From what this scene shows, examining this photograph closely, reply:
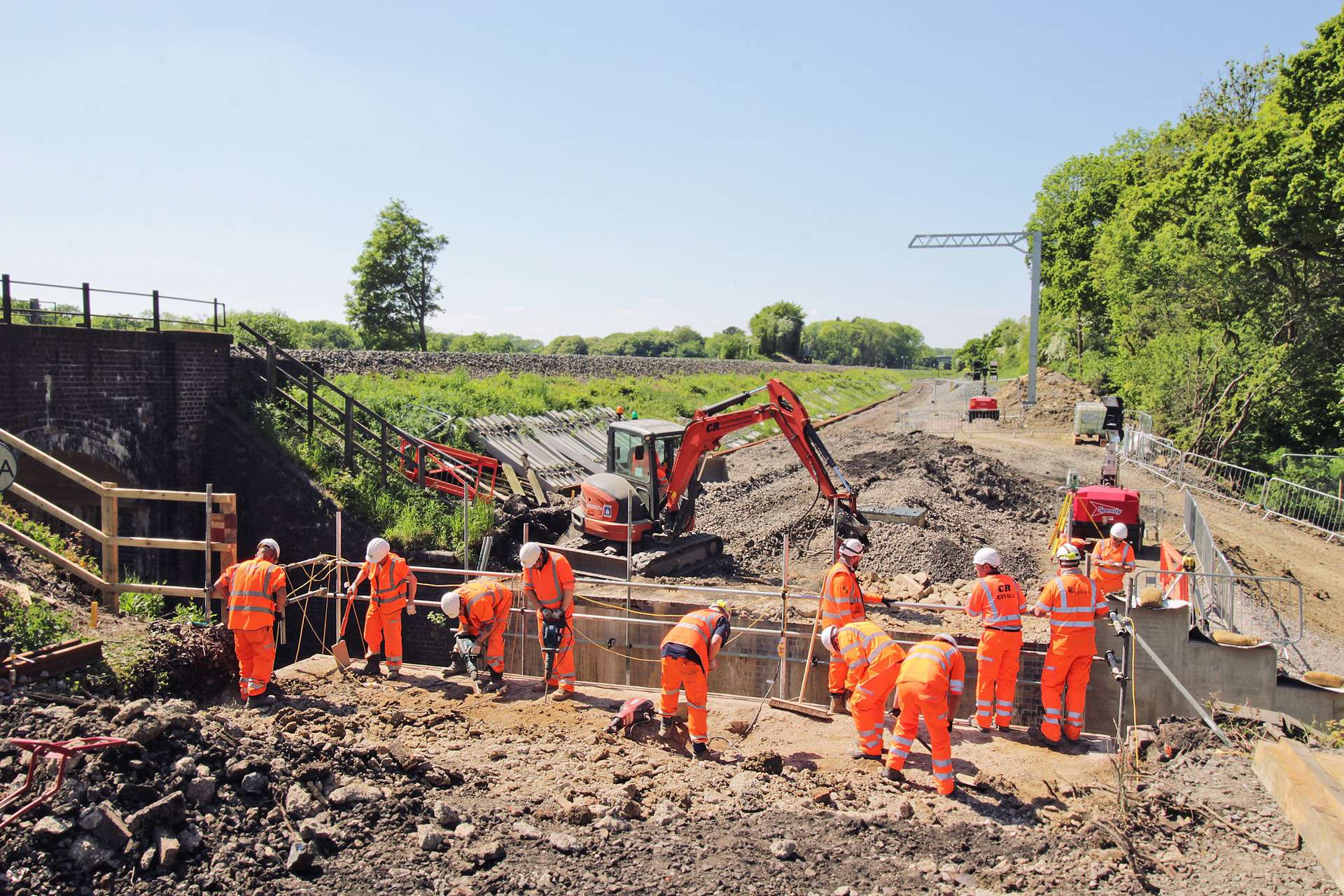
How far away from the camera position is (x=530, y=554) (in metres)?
8.65

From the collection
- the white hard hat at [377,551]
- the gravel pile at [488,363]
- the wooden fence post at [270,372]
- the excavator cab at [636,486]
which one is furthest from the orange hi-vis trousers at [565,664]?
the gravel pile at [488,363]

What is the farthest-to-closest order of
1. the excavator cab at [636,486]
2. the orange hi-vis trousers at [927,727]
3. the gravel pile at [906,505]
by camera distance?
1. the gravel pile at [906,505]
2. the excavator cab at [636,486]
3. the orange hi-vis trousers at [927,727]

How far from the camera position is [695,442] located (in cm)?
1333

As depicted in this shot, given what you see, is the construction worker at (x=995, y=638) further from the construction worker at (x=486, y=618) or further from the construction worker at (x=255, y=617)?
the construction worker at (x=255, y=617)

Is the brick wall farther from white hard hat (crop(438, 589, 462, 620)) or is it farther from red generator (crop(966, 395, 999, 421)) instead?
red generator (crop(966, 395, 999, 421))

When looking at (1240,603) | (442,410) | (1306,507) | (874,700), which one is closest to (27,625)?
(874,700)

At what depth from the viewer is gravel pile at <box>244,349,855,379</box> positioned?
25.0 metres

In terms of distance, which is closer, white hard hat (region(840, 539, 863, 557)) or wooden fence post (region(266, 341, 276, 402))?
white hard hat (region(840, 539, 863, 557))

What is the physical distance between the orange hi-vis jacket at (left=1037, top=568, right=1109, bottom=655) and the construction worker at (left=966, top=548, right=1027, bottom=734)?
0.91ft

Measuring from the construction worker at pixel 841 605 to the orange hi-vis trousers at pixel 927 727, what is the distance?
4.27 ft

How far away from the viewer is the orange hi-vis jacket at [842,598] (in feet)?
28.0

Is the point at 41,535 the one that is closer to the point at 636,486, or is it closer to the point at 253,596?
the point at 253,596

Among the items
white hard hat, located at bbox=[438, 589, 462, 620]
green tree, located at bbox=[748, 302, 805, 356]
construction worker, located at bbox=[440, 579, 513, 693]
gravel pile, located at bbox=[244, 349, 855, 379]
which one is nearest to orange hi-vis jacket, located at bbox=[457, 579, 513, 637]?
construction worker, located at bbox=[440, 579, 513, 693]

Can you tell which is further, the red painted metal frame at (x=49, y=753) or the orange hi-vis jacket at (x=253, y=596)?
the orange hi-vis jacket at (x=253, y=596)
